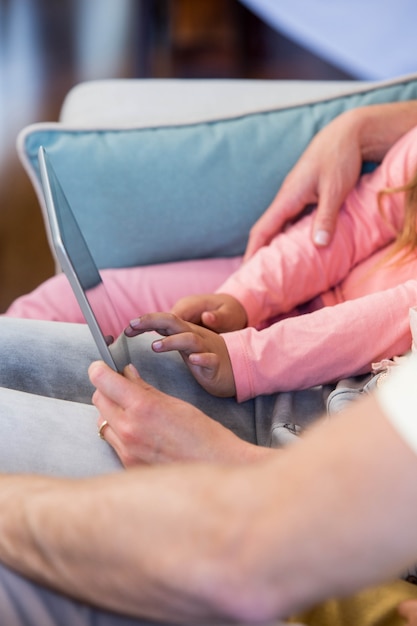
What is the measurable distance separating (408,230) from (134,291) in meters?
0.42

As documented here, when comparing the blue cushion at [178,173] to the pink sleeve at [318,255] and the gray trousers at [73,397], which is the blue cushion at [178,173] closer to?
the pink sleeve at [318,255]

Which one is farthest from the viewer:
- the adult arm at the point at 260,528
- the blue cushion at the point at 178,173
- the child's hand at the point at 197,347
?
the blue cushion at the point at 178,173

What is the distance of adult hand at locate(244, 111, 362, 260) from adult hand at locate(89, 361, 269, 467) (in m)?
0.43

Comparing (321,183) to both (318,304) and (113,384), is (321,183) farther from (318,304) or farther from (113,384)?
(113,384)

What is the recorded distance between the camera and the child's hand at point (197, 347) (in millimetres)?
928

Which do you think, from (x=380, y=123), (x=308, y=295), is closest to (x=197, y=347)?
(x=308, y=295)

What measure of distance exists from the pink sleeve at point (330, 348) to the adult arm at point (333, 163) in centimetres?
20

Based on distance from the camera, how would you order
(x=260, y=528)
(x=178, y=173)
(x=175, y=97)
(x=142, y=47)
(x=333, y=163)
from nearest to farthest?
(x=260, y=528), (x=333, y=163), (x=178, y=173), (x=175, y=97), (x=142, y=47)

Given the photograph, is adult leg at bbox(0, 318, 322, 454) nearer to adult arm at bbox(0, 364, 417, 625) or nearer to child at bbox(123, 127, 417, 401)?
child at bbox(123, 127, 417, 401)

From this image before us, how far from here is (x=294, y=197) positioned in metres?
1.22

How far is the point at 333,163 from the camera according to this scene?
1.18 m

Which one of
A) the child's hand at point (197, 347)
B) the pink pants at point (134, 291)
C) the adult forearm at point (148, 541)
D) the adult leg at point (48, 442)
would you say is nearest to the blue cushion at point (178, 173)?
the pink pants at point (134, 291)

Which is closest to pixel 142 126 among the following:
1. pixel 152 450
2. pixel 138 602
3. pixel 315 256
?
pixel 315 256

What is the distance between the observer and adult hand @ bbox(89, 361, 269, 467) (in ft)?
2.58
